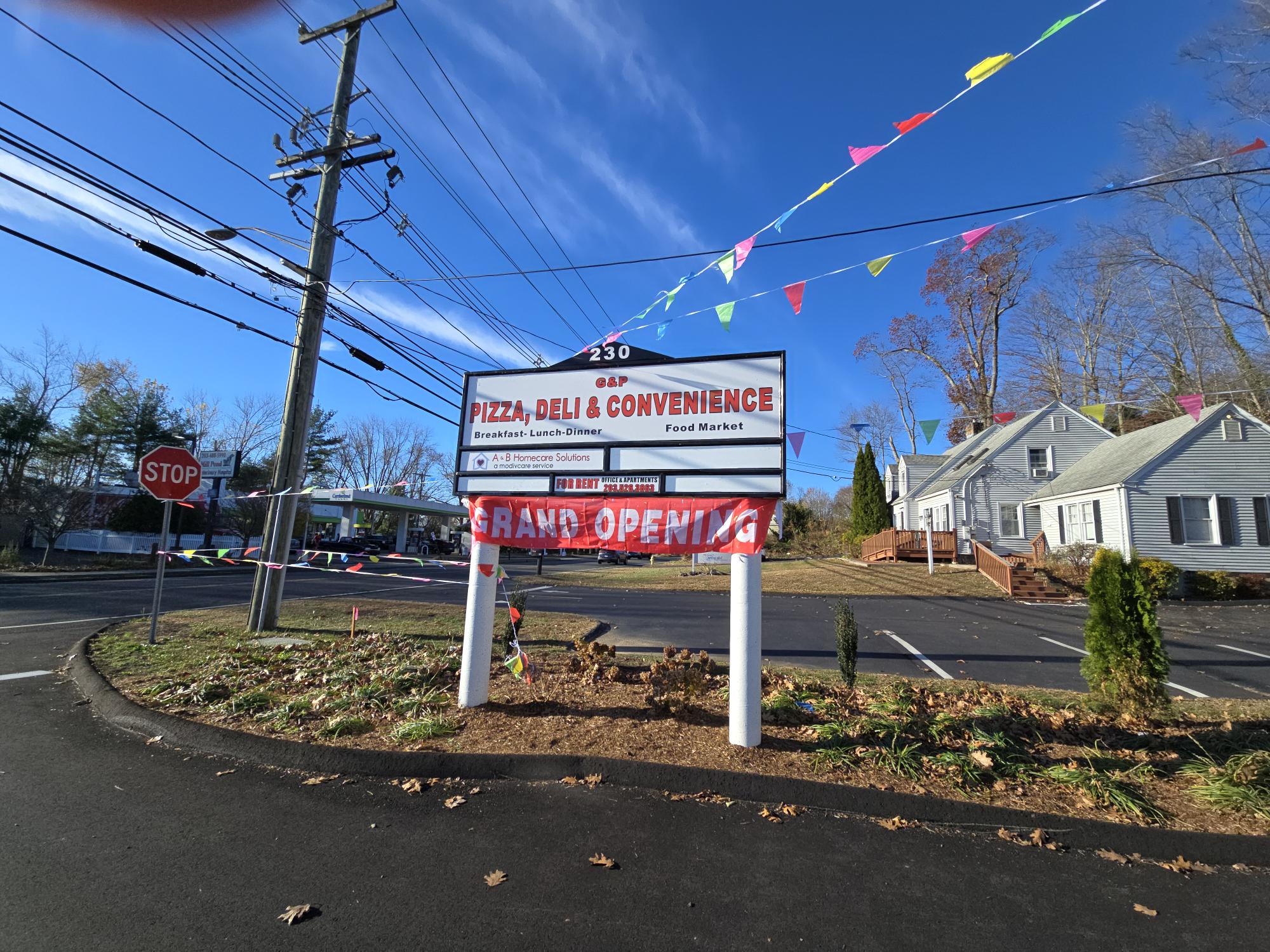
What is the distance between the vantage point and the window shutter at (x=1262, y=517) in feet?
64.4

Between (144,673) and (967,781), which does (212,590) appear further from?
(967,781)

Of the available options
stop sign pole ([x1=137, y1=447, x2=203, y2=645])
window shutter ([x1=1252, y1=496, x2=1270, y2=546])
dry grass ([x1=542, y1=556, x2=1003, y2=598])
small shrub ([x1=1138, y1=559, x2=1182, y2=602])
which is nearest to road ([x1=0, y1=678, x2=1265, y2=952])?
stop sign pole ([x1=137, y1=447, x2=203, y2=645])

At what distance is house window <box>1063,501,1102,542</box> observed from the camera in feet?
72.1

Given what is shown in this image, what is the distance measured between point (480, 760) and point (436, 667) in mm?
2502

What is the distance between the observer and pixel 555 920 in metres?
2.82

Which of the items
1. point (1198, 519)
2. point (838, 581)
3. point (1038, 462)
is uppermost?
point (1038, 462)

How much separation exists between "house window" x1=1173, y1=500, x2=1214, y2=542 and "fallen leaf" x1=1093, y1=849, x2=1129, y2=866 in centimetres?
2265

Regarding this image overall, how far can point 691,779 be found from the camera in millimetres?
4320

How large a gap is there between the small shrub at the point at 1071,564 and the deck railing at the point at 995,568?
4.42 feet

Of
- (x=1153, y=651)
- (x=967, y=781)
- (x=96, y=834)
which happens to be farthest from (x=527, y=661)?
(x=1153, y=651)

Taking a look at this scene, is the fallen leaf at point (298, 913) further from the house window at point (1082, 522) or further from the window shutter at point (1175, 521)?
the house window at point (1082, 522)

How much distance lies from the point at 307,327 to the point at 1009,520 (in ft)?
94.0

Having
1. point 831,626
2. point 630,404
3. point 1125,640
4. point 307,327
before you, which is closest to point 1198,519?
point 831,626

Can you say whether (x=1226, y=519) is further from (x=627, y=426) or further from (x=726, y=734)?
(x=627, y=426)
